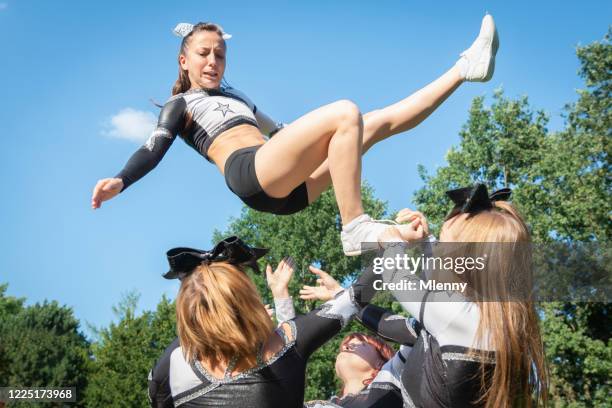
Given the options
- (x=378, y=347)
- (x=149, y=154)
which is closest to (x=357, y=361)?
(x=378, y=347)

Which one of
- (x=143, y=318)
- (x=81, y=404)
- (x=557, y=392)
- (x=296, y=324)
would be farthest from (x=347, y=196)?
(x=81, y=404)

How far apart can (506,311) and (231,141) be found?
2106 mm

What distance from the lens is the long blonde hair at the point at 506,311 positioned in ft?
10.8

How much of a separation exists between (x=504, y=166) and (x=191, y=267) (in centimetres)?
2380

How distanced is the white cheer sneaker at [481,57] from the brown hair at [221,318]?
5.88 ft

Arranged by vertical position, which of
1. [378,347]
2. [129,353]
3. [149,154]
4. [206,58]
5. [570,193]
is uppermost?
[570,193]

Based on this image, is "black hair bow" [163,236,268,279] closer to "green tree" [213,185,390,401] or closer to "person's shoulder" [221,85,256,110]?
"person's shoulder" [221,85,256,110]

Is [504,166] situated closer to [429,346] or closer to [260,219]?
[260,219]

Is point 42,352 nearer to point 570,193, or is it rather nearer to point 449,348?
point 570,193

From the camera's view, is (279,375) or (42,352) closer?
(279,375)

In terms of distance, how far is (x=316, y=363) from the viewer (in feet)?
86.4

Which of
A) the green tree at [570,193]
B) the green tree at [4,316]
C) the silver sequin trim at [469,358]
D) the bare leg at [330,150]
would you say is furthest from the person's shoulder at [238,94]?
the green tree at [4,316]

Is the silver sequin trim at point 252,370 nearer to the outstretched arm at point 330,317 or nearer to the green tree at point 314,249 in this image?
the outstretched arm at point 330,317

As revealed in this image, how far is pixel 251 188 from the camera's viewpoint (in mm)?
4227
